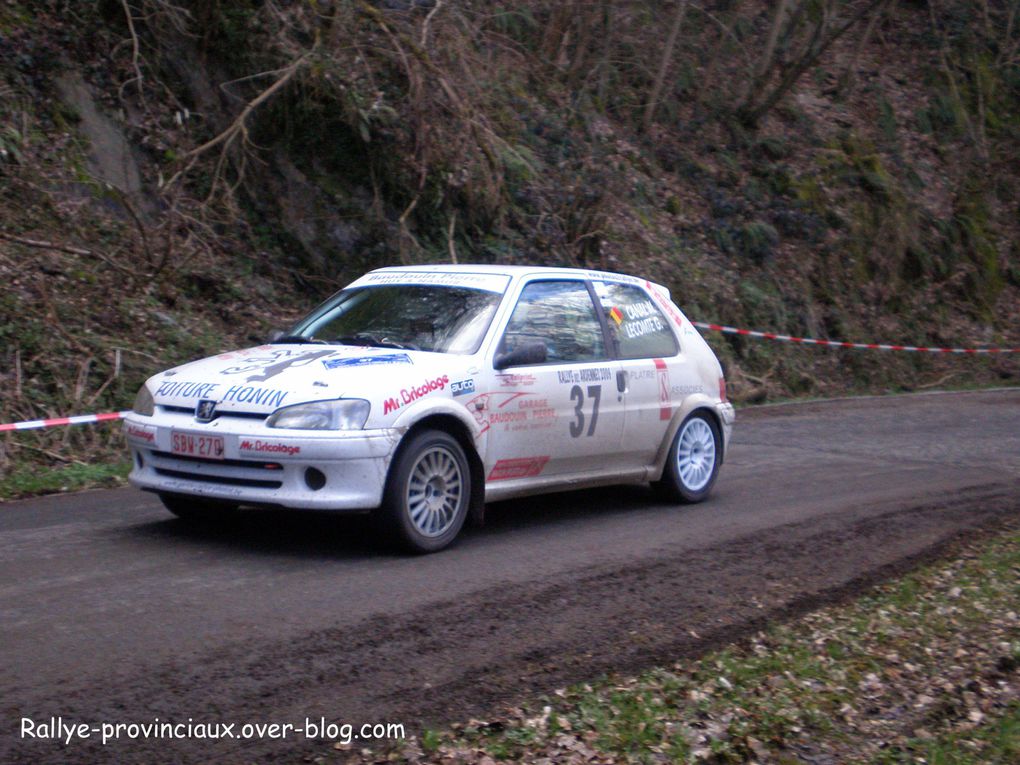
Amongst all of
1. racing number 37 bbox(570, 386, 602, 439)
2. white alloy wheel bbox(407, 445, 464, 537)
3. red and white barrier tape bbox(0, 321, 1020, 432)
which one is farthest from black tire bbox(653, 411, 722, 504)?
red and white barrier tape bbox(0, 321, 1020, 432)

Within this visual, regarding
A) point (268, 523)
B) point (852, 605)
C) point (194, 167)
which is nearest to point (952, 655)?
point (852, 605)

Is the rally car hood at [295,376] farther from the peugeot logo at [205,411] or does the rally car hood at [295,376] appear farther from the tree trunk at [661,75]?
the tree trunk at [661,75]

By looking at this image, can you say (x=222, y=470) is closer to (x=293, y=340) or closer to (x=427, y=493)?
(x=427, y=493)

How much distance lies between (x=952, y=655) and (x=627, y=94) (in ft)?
60.7

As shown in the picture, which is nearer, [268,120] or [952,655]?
[952,655]

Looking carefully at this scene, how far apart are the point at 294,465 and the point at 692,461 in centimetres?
370

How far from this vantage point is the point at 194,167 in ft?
47.8

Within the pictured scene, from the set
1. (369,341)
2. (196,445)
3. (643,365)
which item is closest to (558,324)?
(643,365)

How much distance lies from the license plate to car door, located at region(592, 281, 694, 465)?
9.80 feet

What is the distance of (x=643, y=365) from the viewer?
8547 mm

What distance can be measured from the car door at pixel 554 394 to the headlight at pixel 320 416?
A: 92 centimetres

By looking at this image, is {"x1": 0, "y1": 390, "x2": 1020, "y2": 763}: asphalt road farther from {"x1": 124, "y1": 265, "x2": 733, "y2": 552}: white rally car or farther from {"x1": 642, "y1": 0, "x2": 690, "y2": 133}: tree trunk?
{"x1": 642, "y1": 0, "x2": 690, "y2": 133}: tree trunk

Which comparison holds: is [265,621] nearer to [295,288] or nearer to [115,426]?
[115,426]

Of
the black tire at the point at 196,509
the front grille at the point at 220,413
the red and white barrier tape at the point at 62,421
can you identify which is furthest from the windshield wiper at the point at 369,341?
the red and white barrier tape at the point at 62,421
